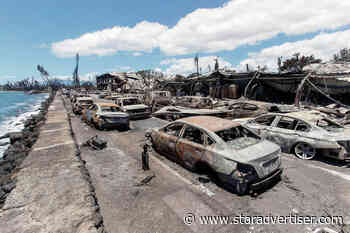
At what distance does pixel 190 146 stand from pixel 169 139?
1.03m

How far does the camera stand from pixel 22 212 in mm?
3582

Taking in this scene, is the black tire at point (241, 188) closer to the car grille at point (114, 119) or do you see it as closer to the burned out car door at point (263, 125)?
the burned out car door at point (263, 125)

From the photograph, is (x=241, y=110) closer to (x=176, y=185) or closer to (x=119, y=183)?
(x=176, y=185)

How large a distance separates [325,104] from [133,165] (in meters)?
14.3

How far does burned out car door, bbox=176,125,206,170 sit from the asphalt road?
1.47 feet

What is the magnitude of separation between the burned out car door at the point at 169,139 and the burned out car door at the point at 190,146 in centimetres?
27

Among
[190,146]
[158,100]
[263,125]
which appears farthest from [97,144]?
[158,100]

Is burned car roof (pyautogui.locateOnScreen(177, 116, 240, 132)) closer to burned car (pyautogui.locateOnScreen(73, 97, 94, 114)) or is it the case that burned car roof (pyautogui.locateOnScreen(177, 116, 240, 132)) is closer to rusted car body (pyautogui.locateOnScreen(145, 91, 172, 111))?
rusted car body (pyautogui.locateOnScreen(145, 91, 172, 111))

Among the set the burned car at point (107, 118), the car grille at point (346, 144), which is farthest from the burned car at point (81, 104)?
the car grille at point (346, 144)

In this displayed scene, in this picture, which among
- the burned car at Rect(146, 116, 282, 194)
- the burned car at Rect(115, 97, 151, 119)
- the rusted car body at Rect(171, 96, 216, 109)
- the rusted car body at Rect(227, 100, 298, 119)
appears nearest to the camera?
the burned car at Rect(146, 116, 282, 194)

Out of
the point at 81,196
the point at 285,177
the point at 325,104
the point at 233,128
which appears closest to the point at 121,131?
the point at 81,196

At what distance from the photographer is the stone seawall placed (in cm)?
321

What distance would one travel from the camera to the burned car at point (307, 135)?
5.30m

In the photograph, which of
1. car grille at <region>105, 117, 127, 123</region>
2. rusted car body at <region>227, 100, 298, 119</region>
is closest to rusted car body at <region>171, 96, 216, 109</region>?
rusted car body at <region>227, 100, 298, 119</region>
